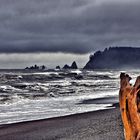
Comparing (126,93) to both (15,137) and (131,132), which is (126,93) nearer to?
(131,132)

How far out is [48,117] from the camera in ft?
50.4

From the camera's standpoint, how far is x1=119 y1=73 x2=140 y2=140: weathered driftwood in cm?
438

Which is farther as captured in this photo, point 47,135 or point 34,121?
point 34,121

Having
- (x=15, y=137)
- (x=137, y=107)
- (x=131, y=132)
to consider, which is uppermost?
(x=137, y=107)

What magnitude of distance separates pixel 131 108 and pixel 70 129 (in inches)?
325

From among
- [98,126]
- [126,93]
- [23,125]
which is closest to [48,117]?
[23,125]

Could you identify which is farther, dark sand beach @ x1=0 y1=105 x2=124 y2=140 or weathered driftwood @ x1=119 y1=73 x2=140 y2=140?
dark sand beach @ x1=0 y1=105 x2=124 y2=140

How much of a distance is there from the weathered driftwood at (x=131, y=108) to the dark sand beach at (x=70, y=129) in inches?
232

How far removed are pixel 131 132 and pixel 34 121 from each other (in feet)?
33.1

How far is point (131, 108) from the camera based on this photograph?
443 centimetres

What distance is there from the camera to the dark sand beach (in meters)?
11.0

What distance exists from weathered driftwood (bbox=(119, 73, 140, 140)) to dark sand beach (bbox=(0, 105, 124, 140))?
5880 millimetres

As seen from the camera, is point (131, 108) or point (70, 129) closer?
point (131, 108)

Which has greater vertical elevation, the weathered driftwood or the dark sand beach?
the weathered driftwood
